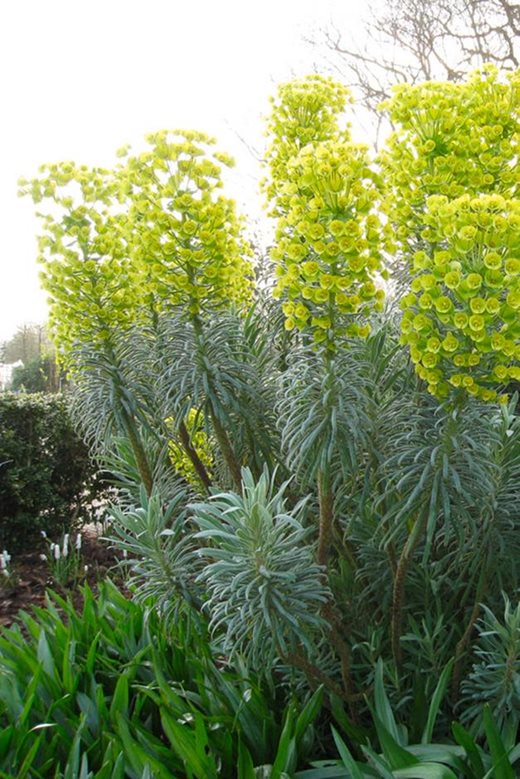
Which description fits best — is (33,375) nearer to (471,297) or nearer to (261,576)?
(261,576)

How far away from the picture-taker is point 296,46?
12.9 meters

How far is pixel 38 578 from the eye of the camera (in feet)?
16.1

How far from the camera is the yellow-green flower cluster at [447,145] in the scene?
189cm

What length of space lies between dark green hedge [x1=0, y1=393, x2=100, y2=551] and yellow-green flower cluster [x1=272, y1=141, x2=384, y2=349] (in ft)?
12.5

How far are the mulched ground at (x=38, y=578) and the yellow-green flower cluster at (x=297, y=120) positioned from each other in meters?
2.72

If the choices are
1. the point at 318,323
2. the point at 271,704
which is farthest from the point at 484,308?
the point at 271,704

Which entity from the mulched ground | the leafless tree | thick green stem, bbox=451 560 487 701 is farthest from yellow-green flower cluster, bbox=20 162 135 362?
the leafless tree

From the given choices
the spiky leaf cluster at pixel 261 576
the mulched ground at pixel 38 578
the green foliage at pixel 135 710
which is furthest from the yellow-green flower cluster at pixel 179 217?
the mulched ground at pixel 38 578

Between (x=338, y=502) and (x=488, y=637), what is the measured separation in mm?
654

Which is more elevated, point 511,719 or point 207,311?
point 207,311

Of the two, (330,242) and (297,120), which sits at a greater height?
(297,120)

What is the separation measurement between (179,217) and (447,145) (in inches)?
32.2

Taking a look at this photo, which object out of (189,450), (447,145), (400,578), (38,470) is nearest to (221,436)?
(189,450)

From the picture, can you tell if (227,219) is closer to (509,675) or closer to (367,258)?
(367,258)
